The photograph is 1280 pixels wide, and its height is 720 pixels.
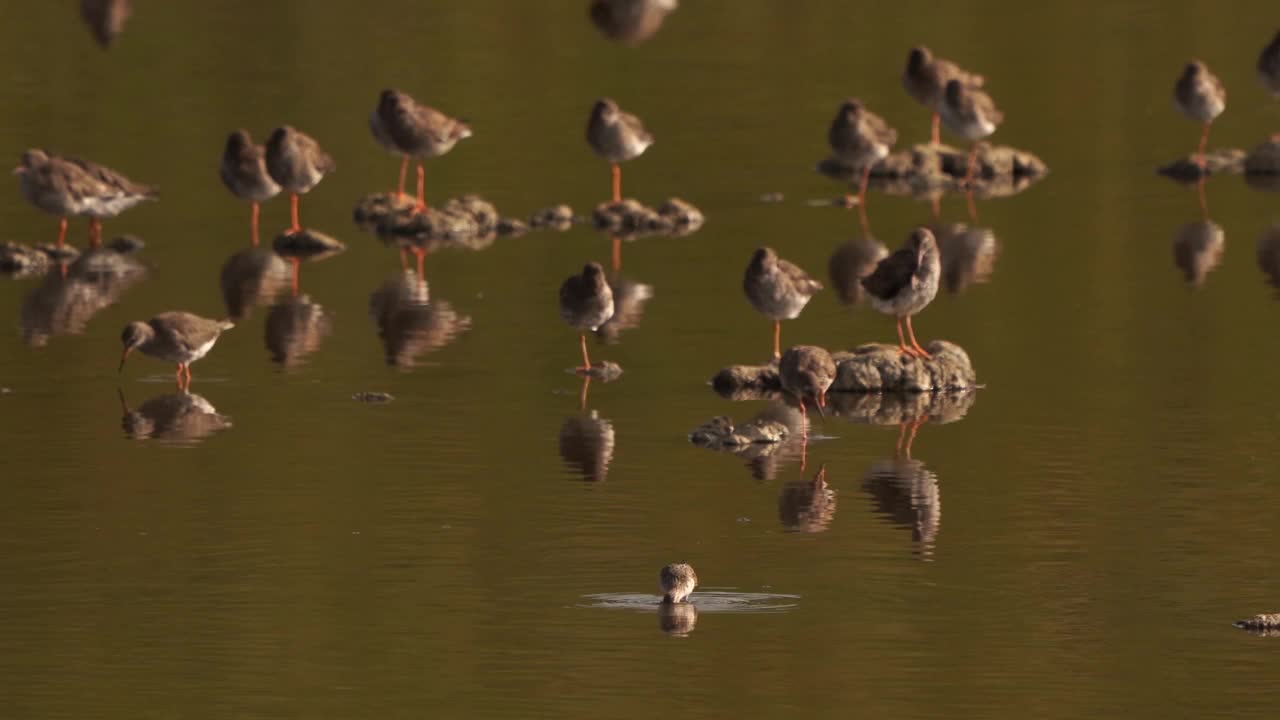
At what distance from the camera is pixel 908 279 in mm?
31812

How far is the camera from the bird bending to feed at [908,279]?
31812 millimetres

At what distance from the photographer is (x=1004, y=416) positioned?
98.6 ft

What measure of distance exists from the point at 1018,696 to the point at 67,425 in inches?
547

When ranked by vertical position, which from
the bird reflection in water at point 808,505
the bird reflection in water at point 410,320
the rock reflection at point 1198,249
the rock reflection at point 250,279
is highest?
the rock reflection at point 1198,249

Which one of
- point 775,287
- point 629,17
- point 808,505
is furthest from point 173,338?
point 629,17

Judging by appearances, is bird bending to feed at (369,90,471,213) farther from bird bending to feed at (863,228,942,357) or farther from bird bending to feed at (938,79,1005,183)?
bird bending to feed at (863,228,942,357)

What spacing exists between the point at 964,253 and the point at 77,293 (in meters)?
13.5

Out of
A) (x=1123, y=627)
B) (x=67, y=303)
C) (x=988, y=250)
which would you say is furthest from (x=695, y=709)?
(x=988, y=250)

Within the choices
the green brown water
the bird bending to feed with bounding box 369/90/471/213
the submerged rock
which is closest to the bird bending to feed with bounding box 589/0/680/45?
the green brown water

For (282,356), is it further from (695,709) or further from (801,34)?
(801,34)

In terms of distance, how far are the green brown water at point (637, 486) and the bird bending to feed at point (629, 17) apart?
20.8m

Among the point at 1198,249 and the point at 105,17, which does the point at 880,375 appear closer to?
the point at 1198,249

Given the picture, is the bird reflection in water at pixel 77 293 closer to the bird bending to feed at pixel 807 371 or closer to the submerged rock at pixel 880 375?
the submerged rock at pixel 880 375

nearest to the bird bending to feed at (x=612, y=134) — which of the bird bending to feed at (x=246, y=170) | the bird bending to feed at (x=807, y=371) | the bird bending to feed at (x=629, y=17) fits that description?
the bird bending to feed at (x=246, y=170)
